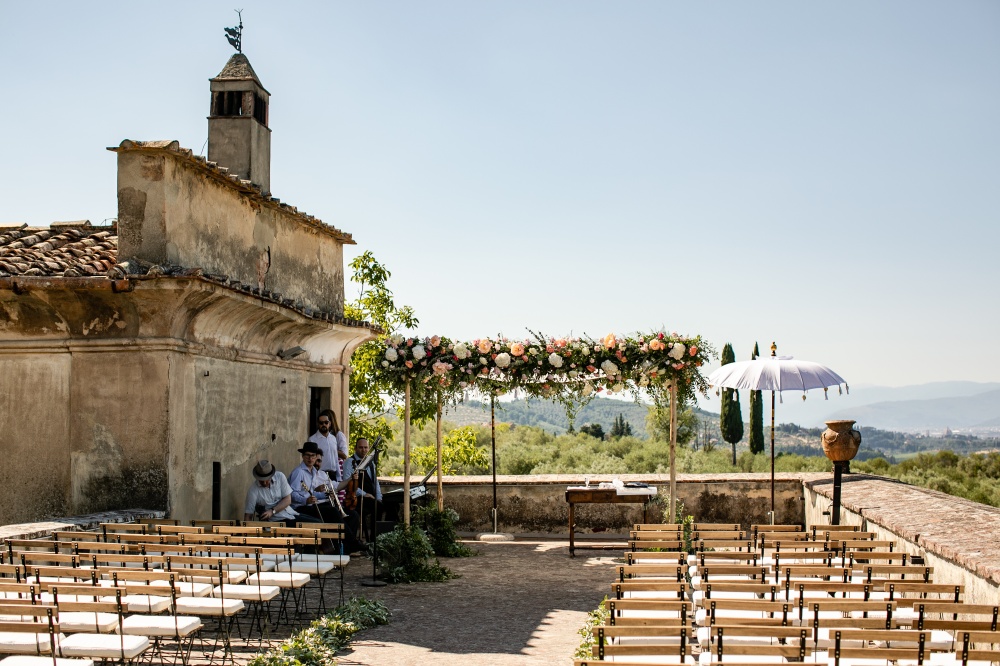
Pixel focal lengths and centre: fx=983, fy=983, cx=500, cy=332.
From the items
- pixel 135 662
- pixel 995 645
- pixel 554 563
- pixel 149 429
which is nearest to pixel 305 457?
pixel 149 429

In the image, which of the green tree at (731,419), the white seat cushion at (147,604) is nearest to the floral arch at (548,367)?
the white seat cushion at (147,604)

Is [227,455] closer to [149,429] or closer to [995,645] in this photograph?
[149,429]

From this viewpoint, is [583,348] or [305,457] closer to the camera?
[305,457]

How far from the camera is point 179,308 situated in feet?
36.1

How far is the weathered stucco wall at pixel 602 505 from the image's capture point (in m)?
16.2

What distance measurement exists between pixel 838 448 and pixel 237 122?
33.9 ft

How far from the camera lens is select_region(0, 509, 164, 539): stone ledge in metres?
8.96

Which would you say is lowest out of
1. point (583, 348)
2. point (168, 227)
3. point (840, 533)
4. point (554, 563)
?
point (554, 563)

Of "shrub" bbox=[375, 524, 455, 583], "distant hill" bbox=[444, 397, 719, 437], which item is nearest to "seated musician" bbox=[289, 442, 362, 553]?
"shrub" bbox=[375, 524, 455, 583]

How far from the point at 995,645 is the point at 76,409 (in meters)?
9.52

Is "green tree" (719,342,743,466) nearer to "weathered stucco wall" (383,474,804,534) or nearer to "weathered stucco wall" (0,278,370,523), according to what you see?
"weathered stucco wall" (383,474,804,534)

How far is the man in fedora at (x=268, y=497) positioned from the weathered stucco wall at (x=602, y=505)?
14.1 ft

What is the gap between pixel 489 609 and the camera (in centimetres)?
1040

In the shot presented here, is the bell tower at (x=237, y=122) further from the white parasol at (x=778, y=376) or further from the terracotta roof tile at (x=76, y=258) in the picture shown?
the white parasol at (x=778, y=376)
